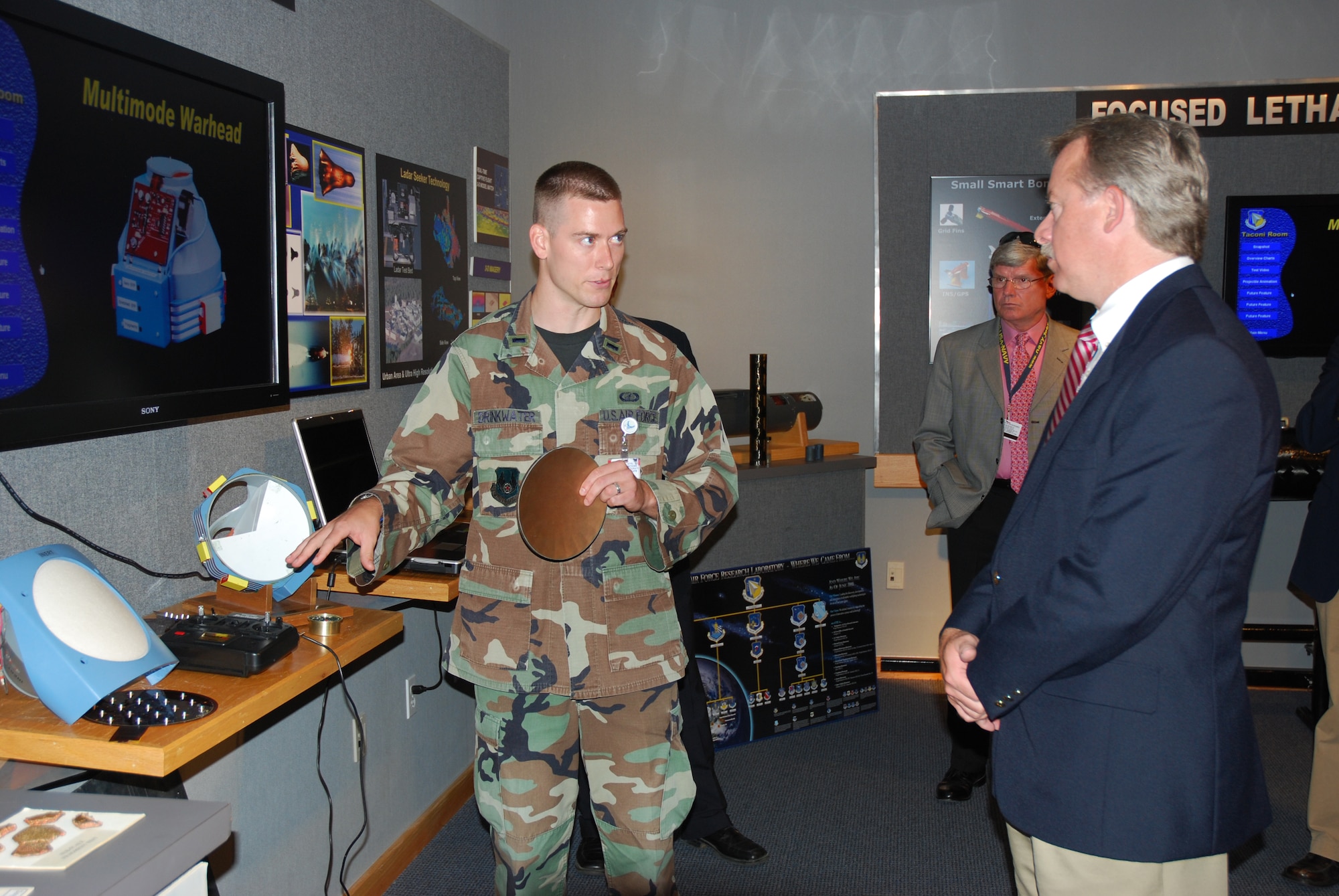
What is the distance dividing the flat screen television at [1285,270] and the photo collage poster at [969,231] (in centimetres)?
81

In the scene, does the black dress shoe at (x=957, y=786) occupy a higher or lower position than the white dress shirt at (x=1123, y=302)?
lower

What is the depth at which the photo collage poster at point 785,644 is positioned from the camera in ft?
11.6

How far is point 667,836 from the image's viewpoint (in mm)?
1932

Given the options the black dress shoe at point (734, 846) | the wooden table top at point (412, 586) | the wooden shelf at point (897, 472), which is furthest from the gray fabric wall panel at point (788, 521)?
the wooden table top at point (412, 586)

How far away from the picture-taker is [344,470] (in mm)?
2465

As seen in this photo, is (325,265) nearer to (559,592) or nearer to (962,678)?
(559,592)

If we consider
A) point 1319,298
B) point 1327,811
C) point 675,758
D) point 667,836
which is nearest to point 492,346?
point 675,758

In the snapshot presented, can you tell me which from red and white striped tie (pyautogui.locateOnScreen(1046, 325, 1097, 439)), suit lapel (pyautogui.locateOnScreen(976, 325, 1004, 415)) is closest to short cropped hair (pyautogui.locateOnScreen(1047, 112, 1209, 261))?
red and white striped tie (pyautogui.locateOnScreen(1046, 325, 1097, 439))

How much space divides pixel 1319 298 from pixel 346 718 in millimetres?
4067

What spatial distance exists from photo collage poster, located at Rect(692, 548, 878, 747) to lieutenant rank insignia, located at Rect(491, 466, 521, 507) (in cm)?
168

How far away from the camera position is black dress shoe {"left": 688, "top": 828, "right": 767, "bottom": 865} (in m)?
2.80

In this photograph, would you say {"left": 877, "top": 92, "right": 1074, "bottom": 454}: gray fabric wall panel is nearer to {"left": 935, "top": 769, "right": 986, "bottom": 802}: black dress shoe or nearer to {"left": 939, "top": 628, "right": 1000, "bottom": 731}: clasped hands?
{"left": 935, "top": 769, "right": 986, "bottom": 802}: black dress shoe

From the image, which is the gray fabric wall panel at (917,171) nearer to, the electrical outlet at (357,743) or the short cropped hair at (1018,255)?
the short cropped hair at (1018,255)

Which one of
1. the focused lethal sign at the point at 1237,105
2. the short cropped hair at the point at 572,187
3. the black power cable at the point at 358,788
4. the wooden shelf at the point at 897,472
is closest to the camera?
the short cropped hair at the point at 572,187
